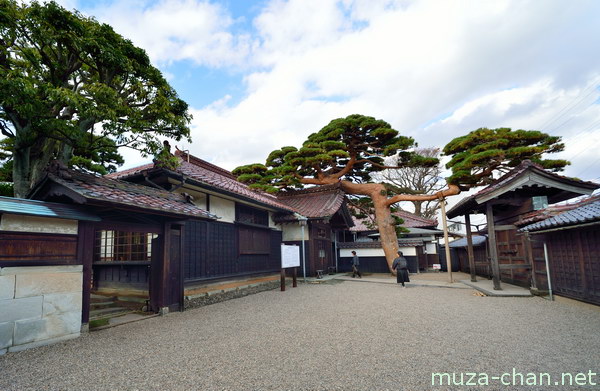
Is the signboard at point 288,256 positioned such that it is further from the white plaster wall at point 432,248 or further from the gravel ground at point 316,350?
the white plaster wall at point 432,248

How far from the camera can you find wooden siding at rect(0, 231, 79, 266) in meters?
4.55

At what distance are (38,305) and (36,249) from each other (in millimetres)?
889

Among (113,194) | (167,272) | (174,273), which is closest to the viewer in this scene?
(113,194)

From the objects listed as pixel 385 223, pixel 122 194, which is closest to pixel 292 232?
pixel 385 223

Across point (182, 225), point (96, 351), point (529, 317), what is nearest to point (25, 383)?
point (96, 351)

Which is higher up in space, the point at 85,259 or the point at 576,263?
the point at 85,259

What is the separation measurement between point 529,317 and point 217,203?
352 inches

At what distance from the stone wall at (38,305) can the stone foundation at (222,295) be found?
3.11 m

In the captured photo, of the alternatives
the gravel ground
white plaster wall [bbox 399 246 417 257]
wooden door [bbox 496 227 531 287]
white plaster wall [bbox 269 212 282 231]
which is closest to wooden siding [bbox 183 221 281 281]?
the gravel ground

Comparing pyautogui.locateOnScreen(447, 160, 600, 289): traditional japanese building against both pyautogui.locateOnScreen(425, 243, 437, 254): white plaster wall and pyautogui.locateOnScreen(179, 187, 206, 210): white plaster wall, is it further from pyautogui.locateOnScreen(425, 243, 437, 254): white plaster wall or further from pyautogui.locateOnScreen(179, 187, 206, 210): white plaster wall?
pyautogui.locateOnScreen(425, 243, 437, 254): white plaster wall

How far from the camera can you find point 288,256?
11.5m

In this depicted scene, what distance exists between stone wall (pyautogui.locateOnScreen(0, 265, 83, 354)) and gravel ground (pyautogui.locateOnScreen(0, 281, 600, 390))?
22 cm

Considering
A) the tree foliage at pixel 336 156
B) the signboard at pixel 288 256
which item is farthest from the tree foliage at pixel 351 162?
the signboard at pixel 288 256

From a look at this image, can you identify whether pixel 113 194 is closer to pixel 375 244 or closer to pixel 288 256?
pixel 288 256
